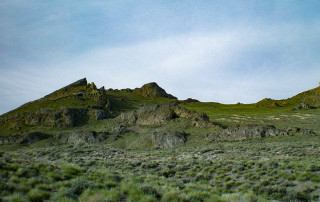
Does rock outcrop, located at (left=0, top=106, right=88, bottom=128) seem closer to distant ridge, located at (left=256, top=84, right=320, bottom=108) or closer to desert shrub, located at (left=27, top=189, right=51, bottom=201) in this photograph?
desert shrub, located at (left=27, top=189, right=51, bottom=201)

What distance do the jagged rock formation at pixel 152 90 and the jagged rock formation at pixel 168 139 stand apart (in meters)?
84.5

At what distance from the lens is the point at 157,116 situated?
44.8 meters

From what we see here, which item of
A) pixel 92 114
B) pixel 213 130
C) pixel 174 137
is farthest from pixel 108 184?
pixel 92 114

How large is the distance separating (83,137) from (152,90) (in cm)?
8469

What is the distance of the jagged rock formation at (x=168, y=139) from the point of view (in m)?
33.0

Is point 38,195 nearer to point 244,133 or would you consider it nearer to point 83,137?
point 244,133

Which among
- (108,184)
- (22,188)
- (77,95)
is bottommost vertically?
(108,184)

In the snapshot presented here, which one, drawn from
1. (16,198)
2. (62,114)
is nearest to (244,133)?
(16,198)

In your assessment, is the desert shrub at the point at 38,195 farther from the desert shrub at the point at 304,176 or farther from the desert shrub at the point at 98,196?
the desert shrub at the point at 304,176

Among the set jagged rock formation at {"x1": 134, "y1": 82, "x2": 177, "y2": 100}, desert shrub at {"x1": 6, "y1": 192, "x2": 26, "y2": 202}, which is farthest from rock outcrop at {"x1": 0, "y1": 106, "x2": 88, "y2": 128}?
jagged rock formation at {"x1": 134, "y1": 82, "x2": 177, "y2": 100}

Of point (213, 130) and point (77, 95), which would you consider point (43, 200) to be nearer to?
point (213, 130)

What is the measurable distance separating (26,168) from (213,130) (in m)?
28.8

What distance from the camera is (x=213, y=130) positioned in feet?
116

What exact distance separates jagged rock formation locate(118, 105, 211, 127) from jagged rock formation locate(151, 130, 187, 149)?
642 centimetres
